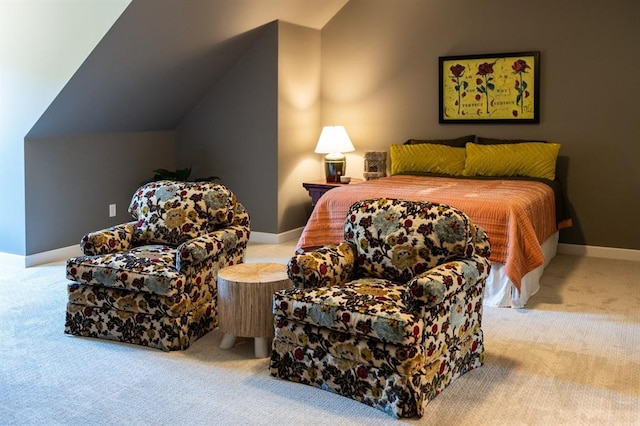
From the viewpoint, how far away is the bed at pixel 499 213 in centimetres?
457

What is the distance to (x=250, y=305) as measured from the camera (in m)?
3.66

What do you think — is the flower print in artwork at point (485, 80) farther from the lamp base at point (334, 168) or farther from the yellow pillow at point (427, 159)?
the lamp base at point (334, 168)

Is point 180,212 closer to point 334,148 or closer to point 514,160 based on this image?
point 334,148

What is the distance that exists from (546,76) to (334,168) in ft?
6.68

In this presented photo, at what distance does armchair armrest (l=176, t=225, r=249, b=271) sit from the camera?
3787 mm

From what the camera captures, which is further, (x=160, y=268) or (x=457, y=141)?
(x=457, y=141)

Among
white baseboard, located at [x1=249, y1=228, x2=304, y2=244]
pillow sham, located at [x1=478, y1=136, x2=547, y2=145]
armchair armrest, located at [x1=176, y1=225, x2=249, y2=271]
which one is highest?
pillow sham, located at [x1=478, y1=136, x2=547, y2=145]

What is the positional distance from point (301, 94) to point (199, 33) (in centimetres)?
140

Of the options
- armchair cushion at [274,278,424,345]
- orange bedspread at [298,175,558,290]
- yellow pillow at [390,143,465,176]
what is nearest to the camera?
armchair cushion at [274,278,424,345]

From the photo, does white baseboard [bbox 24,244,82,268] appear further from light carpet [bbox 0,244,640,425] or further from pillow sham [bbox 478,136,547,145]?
pillow sham [bbox 478,136,547,145]

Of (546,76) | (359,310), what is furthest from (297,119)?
(359,310)

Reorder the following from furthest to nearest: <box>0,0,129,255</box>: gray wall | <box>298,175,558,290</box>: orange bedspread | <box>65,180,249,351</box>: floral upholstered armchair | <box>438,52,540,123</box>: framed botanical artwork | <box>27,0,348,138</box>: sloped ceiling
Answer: <box>438,52,540,123</box>: framed botanical artwork, <box>27,0,348,138</box>: sloped ceiling, <box>0,0,129,255</box>: gray wall, <box>298,175,558,290</box>: orange bedspread, <box>65,180,249,351</box>: floral upholstered armchair

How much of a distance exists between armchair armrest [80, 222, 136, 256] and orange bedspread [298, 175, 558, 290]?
54.8 inches

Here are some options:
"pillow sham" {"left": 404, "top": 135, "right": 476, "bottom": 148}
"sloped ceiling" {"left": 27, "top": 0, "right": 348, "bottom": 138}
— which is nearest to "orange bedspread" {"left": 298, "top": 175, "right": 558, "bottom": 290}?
"pillow sham" {"left": 404, "top": 135, "right": 476, "bottom": 148}
